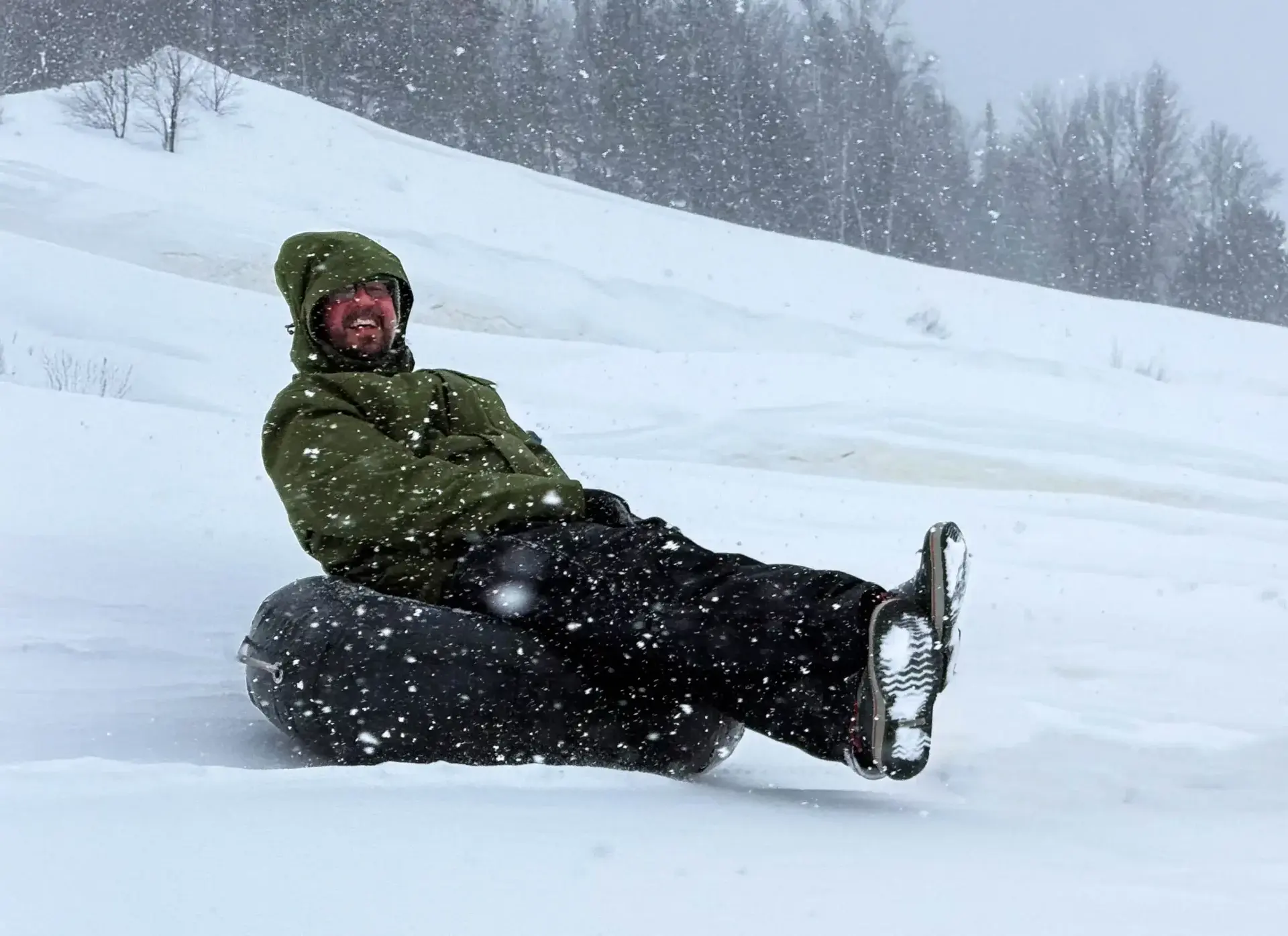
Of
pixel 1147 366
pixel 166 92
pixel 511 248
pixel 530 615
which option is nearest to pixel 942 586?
pixel 530 615

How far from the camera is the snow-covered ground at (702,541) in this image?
4.67 ft

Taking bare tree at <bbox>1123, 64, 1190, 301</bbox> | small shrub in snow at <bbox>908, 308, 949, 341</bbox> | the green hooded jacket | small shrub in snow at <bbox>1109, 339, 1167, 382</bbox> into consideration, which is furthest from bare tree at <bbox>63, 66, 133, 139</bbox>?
bare tree at <bbox>1123, 64, 1190, 301</bbox>

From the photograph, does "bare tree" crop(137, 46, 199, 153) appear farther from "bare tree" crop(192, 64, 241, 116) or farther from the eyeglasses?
the eyeglasses

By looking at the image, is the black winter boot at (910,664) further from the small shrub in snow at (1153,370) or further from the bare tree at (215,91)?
the bare tree at (215,91)

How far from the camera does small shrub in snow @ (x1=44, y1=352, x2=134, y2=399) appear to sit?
23.3 feet

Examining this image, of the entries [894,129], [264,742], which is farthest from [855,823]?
[894,129]

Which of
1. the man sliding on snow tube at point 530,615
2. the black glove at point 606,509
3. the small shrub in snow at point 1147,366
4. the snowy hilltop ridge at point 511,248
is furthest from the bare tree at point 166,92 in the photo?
the black glove at point 606,509

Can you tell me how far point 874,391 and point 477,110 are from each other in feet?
77.5

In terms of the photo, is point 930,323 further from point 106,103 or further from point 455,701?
point 455,701

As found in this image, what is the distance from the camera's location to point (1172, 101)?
124 feet

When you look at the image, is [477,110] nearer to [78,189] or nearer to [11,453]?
[78,189]

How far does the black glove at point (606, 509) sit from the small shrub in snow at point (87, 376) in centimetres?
496

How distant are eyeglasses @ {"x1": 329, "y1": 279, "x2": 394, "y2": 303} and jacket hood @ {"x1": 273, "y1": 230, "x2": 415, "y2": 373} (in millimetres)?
13

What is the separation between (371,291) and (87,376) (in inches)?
192
